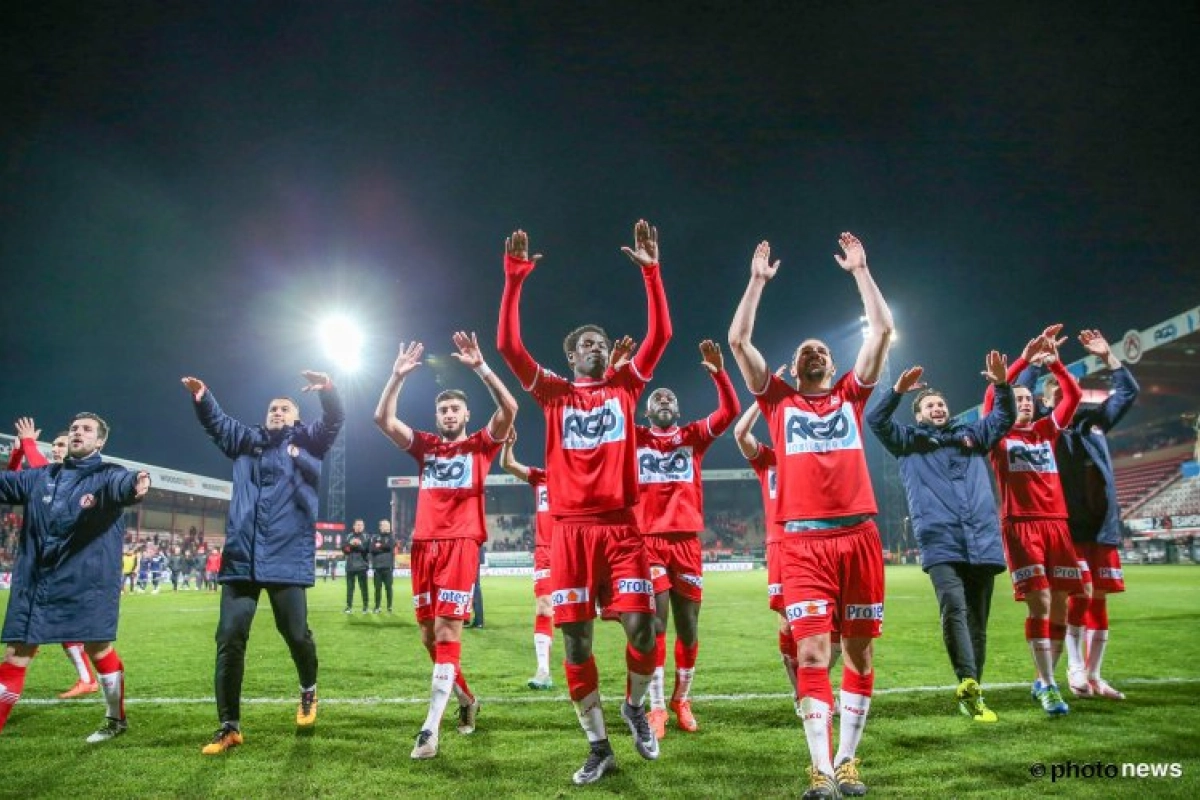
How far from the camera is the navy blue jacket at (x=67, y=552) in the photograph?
576cm

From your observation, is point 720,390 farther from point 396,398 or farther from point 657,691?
point 396,398

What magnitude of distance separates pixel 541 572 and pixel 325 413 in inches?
148

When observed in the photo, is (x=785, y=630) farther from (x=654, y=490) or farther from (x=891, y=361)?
(x=891, y=361)

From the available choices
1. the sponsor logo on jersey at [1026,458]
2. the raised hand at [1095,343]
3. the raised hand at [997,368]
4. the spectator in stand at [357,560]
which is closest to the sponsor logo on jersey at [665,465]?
the raised hand at [997,368]

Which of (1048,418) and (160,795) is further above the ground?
(1048,418)

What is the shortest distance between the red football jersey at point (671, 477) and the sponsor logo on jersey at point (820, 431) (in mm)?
1847

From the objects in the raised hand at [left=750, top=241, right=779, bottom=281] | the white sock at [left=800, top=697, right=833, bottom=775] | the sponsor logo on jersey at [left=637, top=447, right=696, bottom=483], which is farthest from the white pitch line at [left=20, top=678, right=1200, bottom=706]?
the raised hand at [left=750, top=241, right=779, bottom=281]

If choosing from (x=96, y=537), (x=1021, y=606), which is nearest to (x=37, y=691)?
(x=96, y=537)

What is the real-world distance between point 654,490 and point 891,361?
5562 centimetres

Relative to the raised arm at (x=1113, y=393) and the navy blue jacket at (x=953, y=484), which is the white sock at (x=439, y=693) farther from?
the raised arm at (x=1113, y=393)

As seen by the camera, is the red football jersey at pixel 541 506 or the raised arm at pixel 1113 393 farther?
the red football jersey at pixel 541 506

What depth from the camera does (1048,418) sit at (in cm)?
733

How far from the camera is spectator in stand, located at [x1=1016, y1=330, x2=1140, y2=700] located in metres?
7.12

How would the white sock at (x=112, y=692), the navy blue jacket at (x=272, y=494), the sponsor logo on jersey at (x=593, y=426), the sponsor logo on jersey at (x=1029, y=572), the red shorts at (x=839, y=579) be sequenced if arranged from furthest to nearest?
the sponsor logo on jersey at (x=1029, y=572) < the white sock at (x=112, y=692) < the navy blue jacket at (x=272, y=494) < the sponsor logo on jersey at (x=593, y=426) < the red shorts at (x=839, y=579)
